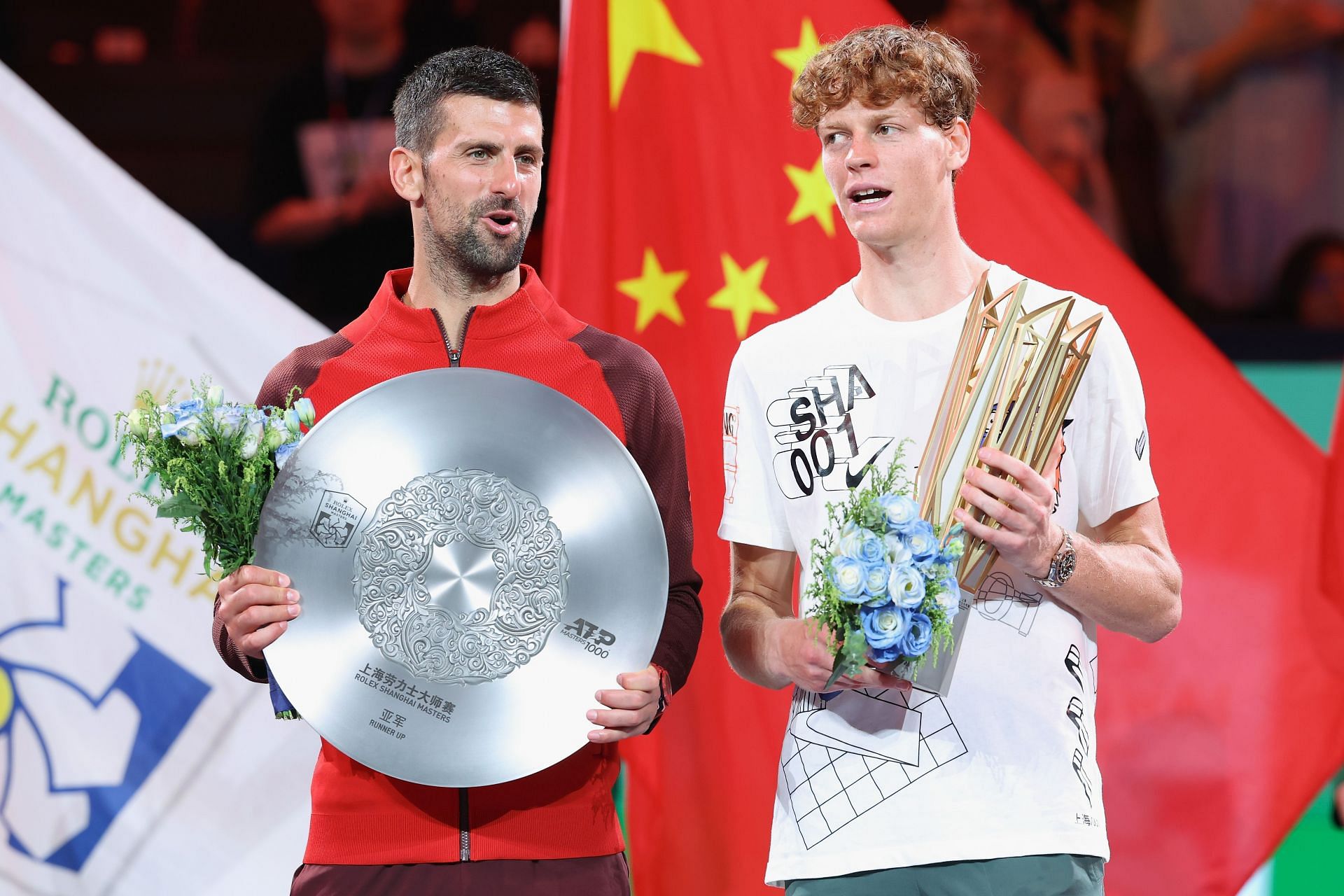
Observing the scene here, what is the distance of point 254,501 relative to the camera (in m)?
2.23

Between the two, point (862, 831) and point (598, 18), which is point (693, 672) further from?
point (598, 18)

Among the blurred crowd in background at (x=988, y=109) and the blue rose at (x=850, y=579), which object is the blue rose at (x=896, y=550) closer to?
the blue rose at (x=850, y=579)

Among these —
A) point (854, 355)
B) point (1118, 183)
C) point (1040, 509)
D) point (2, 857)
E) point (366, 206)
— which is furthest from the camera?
point (1118, 183)

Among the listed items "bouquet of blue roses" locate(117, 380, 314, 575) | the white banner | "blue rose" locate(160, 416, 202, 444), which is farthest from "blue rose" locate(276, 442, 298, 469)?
the white banner

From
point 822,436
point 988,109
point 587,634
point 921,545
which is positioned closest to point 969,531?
Result: point 921,545

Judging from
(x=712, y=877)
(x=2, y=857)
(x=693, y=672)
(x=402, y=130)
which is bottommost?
(x=2, y=857)

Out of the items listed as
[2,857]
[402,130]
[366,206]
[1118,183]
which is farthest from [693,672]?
[1118,183]

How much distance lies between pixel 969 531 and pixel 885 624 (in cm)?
22

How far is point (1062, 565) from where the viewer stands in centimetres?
219

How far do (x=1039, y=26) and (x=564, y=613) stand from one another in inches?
199

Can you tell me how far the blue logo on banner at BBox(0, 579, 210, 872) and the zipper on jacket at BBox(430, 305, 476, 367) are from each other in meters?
1.47

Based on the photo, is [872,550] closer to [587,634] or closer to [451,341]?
[587,634]

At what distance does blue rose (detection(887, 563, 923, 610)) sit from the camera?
1.97 meters

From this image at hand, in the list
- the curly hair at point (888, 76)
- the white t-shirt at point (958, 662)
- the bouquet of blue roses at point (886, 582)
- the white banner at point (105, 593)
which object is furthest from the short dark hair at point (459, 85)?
the white banner at point (105, 593)
